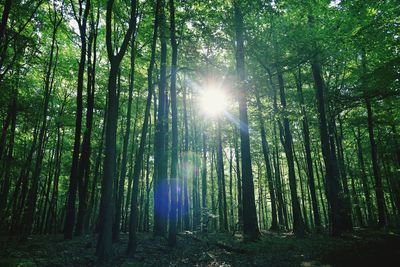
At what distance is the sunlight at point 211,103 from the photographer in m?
21.3

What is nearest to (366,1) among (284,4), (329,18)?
(284,4)

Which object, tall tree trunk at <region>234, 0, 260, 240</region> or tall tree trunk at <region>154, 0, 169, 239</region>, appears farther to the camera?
tall tree trunk at <region>234, 0, 260, 240</region>

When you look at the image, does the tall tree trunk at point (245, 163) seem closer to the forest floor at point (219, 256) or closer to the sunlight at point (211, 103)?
the forest floor at point (219, 256)

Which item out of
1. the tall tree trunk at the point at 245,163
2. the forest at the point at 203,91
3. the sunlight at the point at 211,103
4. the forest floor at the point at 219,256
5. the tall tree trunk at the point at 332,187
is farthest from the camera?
the sunlight at the point at 211,103

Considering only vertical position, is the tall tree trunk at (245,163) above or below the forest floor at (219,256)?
above

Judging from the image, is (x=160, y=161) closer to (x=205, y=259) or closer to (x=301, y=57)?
(x=205, y=259)

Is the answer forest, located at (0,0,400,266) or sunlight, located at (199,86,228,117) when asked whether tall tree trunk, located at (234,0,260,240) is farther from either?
sunlight, located at (199,86,228,117)

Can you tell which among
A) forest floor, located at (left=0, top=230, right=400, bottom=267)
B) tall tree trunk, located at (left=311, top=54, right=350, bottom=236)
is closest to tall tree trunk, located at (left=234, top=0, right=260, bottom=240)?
forest floor, located at (left=0, top=230, right=400, bottom=267)

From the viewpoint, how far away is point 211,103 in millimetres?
23453

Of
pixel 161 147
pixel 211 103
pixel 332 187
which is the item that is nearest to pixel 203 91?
pixel 211 103

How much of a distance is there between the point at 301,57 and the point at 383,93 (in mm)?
3934

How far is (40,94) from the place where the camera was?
18922mm

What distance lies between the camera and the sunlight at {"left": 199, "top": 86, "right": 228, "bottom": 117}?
21.3 m

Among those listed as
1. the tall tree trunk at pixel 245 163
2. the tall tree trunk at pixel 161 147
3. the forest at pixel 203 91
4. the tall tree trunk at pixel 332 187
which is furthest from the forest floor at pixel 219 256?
Answer: the tall tree trunk at pixel 332 187
